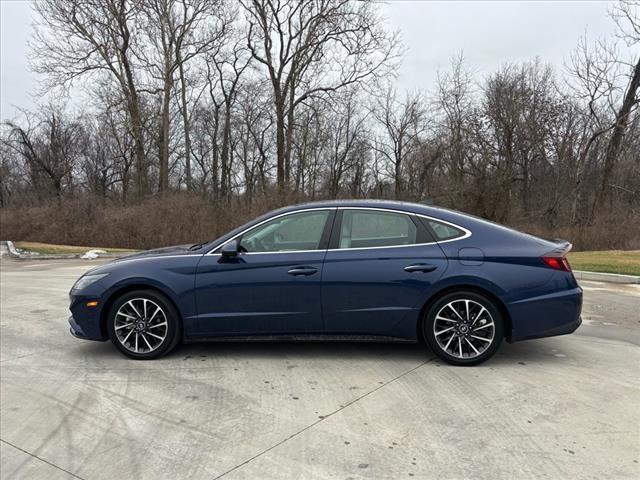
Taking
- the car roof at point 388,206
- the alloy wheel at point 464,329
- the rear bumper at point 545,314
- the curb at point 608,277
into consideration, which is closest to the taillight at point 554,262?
the rear bumper at point 545,314

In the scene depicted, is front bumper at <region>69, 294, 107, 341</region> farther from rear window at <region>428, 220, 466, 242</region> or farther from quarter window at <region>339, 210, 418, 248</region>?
rear window at <region>428, 220, 466, 242</region>

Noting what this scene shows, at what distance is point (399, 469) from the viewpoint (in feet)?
9.77

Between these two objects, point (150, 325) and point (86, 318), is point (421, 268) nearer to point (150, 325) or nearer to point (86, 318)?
point (150, 325)

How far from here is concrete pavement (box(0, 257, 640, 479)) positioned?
10.1 feet

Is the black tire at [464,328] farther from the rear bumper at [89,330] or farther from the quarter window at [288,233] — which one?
the rear bumper at [89,330]

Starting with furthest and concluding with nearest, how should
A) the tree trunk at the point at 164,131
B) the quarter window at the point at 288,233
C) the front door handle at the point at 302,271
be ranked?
the tree trunk at the point at 164,131
the quarter window at the point at 288,233
the front door handle at the point at 302,271

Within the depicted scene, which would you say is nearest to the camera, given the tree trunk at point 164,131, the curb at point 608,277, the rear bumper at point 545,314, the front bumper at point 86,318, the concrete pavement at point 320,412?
the concrete pavement at point 320,412

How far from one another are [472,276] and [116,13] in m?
32.4

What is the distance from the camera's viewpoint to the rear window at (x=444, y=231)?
478 centimetres

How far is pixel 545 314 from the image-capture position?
181 inches

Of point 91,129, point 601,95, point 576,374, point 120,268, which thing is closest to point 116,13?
Answer: point 91,129

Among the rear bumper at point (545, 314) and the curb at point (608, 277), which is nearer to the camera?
the rear bumper at point (545, 314)

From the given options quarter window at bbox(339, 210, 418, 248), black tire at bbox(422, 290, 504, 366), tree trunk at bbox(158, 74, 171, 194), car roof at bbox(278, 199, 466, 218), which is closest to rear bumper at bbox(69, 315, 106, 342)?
car roof at bbox(278, 199, 466, 218)

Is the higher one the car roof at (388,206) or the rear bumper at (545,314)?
the car roof at (388,206)
